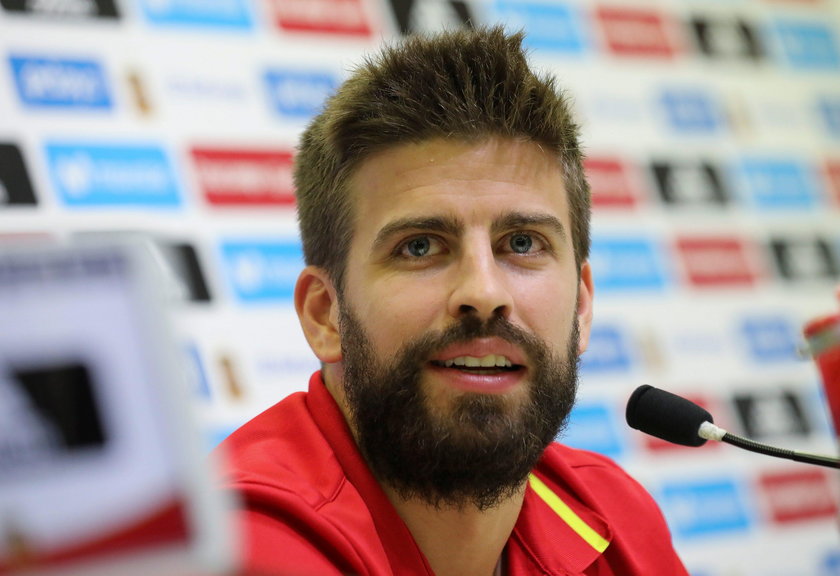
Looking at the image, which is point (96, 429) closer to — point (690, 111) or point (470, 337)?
point (470, 337)

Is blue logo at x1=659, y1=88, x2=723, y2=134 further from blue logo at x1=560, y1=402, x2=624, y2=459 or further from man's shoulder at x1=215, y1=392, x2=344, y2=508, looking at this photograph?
man's shoulder at x1=215, y1=392, x2=344, y2=508

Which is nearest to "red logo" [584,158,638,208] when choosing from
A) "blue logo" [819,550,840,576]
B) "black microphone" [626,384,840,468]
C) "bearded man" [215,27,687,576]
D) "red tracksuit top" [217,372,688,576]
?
"blue logo" [819,550,840,576]

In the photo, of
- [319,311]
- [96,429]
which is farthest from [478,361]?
Answer: [96,429]

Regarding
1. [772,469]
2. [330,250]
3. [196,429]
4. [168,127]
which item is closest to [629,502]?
[330,250]

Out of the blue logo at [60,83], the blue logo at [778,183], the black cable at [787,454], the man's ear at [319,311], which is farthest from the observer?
the blue logo at [778,183]

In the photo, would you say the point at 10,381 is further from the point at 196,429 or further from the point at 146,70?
the point at 146,70

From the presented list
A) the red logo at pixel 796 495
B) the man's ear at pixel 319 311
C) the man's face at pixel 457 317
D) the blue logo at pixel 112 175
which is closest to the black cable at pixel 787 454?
the man's face at pixel 457 317

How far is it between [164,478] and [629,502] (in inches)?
54.8

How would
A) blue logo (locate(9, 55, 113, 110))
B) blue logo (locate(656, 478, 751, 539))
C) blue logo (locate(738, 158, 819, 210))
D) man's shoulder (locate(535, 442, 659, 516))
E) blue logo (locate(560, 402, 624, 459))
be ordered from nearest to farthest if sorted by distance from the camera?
man's shoulder (locate(535, 442, 659, 516)) → blue logo (locate(9, 55, 113, 110)) → blue logo (locate(560, 402, 624, 459)) → blue logo (locate(656, 478, 751, 539)) → blue logo (locate(738, 158, 819, 210))

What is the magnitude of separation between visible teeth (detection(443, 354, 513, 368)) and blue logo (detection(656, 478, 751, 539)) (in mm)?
2566

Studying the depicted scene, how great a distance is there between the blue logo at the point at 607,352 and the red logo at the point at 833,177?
1.30 m

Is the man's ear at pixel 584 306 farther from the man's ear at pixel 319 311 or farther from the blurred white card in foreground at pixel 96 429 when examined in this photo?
the blurred white card in foreground at pixel 96 429

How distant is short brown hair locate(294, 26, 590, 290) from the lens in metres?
1.46

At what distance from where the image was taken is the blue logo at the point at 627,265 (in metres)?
3.83
